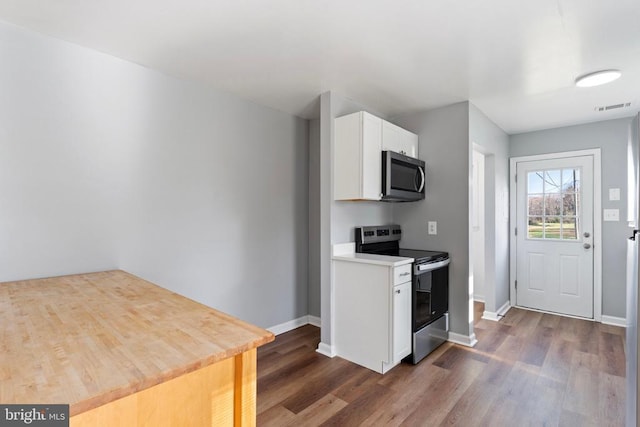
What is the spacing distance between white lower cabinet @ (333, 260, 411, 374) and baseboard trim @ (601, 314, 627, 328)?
269cm

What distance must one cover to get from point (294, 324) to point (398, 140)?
7.19 feet

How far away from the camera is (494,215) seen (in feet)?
12.2

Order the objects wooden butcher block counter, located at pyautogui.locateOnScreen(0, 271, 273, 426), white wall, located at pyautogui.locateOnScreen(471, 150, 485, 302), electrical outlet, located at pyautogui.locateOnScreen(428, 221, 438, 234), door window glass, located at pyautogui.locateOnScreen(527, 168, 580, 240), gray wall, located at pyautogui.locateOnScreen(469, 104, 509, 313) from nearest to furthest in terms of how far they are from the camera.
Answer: wooden butcher block counter, located at pyautogui.locateOnScreen(0, 271, 273, 426), electrical outlet, located at pyautogui.locateOnScreen(428, 221, 438, 234), gray wall, located at pyautogui.locateOnScreen(469, 104, 509, 313), door window glass, located at pyautogui.locateOnScreen(527, 168, 580, 240), white wall, located at pyautogui.locateOnScreen(471, 150, 485, 302)

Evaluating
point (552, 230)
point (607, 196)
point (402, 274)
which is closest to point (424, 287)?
point (402, 274)

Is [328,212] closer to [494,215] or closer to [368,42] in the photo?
[368,42]

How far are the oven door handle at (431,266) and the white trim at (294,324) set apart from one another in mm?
1394

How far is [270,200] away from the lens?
319 cm

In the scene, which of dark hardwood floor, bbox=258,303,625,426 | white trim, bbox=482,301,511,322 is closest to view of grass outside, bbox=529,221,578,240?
white trim, bbox=482,301,511,322

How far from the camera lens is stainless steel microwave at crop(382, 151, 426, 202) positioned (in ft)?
9.18

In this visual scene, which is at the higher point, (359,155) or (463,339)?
(359,155)

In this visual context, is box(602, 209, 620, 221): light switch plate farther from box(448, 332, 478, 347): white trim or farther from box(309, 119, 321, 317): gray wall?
box(309, 119, 321, 317): gray wall

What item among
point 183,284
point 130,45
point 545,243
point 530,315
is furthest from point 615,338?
point 130,45

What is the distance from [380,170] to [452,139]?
2.96 feet

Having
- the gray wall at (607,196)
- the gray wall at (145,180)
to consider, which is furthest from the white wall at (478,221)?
the gray wall at (145,180)
